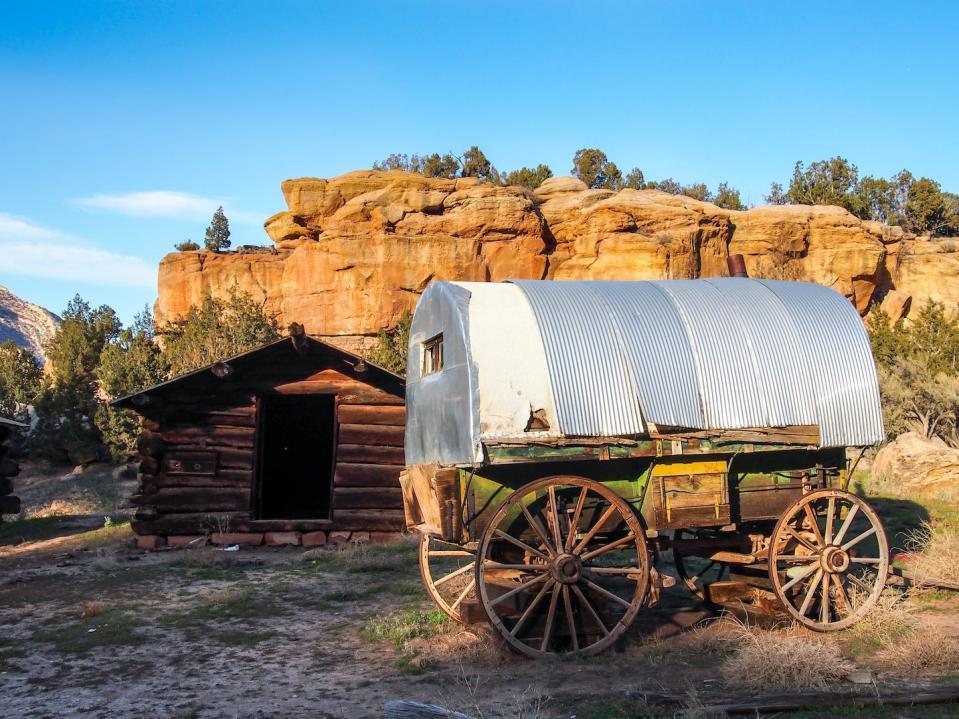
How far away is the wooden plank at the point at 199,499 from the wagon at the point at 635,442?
714 centimetres

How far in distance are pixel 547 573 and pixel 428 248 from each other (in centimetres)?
3454

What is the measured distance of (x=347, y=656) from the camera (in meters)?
7.00

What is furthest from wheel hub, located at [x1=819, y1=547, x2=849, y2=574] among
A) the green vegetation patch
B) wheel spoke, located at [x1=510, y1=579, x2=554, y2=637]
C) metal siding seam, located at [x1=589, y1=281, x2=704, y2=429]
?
the green vegetation patch

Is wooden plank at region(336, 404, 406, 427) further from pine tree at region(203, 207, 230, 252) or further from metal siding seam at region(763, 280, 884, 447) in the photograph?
pine tree at region(203, 207, 230, 252)

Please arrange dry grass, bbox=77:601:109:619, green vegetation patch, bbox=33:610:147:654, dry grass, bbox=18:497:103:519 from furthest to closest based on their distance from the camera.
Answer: dry grass, bbox=18:497:103:519
dry grass, bbox=77:601:109:619
green vegetation patch, bbox=33:610:147:654

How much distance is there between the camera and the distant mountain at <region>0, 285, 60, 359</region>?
82.7 m

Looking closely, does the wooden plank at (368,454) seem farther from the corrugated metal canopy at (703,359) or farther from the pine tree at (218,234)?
the pine tree at (218,234)

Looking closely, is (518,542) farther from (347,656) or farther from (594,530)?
(347,656)

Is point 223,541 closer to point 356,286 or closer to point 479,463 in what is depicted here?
point 479,463

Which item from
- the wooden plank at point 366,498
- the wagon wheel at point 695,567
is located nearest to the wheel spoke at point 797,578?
the wagon wheel at point 695,567

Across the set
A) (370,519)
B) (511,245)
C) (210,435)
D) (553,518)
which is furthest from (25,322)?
(553,518)

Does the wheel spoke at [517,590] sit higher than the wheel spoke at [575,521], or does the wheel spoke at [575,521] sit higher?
the wheel spoke at [575,521]

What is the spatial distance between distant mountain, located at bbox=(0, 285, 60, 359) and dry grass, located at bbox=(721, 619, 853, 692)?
87301 mm

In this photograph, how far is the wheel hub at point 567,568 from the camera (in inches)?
260
